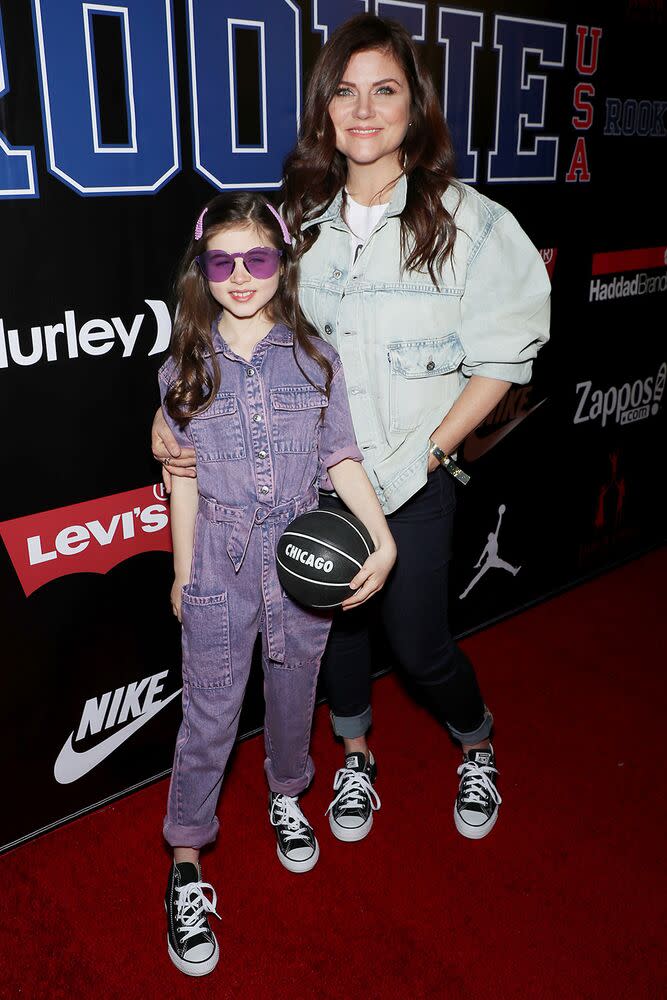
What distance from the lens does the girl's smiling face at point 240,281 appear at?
1.83m

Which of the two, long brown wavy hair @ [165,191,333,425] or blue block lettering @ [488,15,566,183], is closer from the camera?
long brown wavy hair @ [165,191,333,425]

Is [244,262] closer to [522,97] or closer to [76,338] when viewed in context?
[76,338]

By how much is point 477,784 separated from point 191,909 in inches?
35.6

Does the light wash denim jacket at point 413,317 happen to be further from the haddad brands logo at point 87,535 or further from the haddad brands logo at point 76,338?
the haddad brands logo at point 87,535

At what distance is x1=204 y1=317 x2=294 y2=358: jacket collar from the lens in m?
1.92

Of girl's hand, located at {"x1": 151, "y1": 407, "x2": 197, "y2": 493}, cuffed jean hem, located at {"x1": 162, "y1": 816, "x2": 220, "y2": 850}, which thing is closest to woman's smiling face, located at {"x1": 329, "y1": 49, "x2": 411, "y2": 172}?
girl's hand, located at {"x1": 151, "y1": 407, "x2": 197, "y2": 493}

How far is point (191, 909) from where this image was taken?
83.2 inches

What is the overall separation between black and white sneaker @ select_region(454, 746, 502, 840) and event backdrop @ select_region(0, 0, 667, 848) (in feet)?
2.49

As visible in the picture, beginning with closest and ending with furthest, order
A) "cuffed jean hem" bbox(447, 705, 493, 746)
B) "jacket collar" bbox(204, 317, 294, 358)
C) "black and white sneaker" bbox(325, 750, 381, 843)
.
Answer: "jacket collar" bbox(204, 317, 294, 358), "black and white sneaker" bbox(325, 750, 381, 843), "cuffed jean hem" bbox(447, 705, 493, 746)

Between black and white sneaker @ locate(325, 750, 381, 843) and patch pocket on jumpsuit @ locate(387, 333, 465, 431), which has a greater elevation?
patch pocket on jumpsuit @ locate(387, 333, 465, 431)

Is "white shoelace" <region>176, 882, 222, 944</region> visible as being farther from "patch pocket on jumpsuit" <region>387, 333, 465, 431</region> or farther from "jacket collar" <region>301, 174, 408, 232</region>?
"jacket collar" <region>301, 174, 408, 232</region>

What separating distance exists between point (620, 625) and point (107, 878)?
229 cm

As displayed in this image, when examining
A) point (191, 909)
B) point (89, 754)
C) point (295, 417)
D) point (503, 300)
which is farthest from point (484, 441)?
point (191, 909)

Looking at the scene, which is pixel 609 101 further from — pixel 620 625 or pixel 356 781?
pixel 356 781
